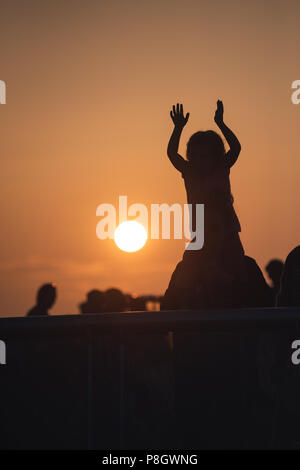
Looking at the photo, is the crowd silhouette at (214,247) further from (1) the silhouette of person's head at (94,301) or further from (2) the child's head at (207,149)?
(1) the silhouette of person's head at (94,301)

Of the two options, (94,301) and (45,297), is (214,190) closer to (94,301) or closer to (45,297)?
(45,297)

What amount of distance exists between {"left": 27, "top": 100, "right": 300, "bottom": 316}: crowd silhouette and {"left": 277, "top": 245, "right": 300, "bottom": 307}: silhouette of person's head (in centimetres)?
1

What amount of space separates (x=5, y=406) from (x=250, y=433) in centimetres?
107

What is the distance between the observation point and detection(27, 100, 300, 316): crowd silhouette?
550 centimetres

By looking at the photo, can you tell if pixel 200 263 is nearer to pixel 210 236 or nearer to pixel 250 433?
pixel 210 236

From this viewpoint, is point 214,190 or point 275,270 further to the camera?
point 275,270

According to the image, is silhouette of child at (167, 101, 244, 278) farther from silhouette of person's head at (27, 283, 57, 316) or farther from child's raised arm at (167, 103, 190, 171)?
silhouette of person's head at (27, 283, 57, 316)

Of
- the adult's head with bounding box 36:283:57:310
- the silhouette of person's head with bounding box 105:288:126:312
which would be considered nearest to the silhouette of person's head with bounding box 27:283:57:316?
the adult's head with bounding box 36:283:57:310

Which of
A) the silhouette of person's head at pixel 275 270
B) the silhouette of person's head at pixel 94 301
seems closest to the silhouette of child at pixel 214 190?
the silhouette of person's head at pixel 275 270

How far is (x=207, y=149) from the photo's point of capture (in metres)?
5.77

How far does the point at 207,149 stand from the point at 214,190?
29 cm

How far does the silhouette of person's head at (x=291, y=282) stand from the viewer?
6.06 meters

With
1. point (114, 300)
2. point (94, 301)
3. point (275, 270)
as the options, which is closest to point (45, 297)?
point (114, 300)

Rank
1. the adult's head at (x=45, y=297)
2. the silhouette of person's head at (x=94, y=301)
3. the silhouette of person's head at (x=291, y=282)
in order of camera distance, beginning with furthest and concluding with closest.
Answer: the silhouette of person's head at (x=94, y=301)
the adult's head at (x=45, y=297)
the silhouette of person's head at (x=291, y=282)
